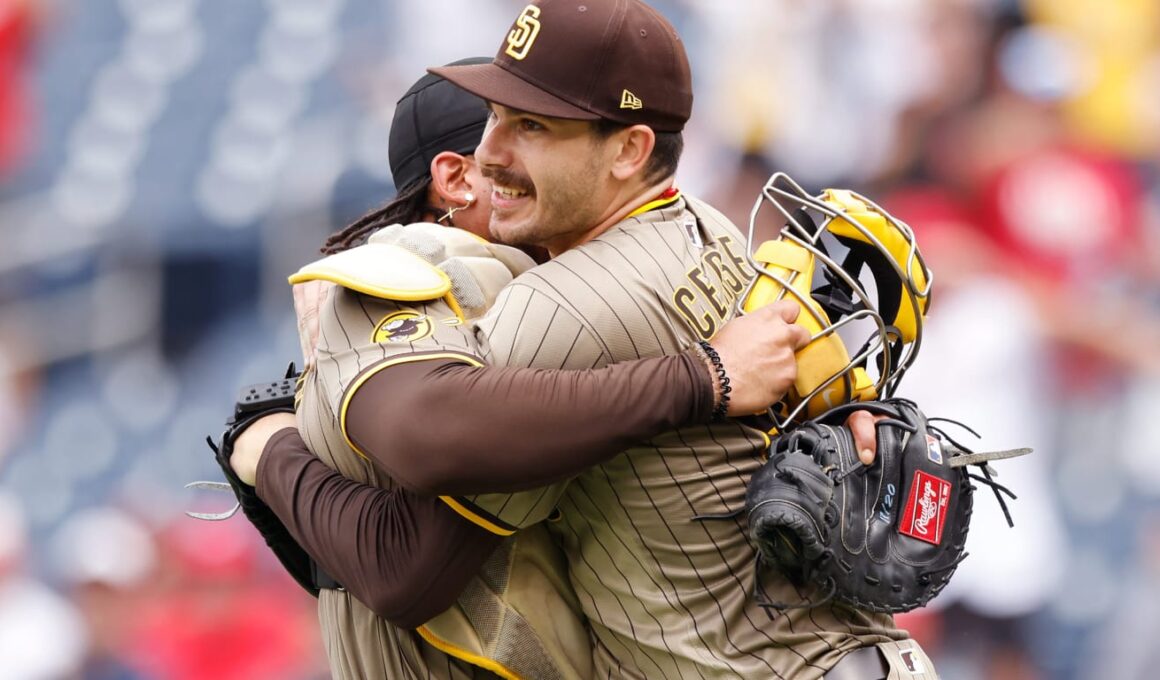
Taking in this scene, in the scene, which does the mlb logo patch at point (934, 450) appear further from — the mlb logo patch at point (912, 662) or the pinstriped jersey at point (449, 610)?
the pinstriped jersey at point (449, 610)

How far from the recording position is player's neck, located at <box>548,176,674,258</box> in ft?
8.34

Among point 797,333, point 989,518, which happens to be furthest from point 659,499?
point 989,518

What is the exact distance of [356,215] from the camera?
5.45 m

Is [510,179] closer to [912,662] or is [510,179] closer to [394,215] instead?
[394,215]

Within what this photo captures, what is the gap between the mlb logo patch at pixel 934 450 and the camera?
2.42 metres

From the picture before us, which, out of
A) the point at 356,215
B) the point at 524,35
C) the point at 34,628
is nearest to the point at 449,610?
the point at 524,35

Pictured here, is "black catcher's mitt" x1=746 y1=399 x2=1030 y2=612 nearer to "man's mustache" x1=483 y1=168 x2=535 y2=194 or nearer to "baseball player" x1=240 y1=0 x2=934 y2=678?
"baseball player" x1=240 y1=0 x2=934 y2=678

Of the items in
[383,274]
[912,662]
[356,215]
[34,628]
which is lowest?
[34,628]

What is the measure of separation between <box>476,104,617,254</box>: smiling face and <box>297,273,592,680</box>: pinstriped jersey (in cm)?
22

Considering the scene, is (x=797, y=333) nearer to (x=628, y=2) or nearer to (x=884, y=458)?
(x=884, y=458)

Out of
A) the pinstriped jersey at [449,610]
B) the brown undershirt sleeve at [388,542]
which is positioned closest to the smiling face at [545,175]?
the pinstriped jersey at [449,610]

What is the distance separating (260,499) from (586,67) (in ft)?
3.12

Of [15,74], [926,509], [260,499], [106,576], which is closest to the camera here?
[926,509]

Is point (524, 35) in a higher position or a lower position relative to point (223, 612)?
higher
